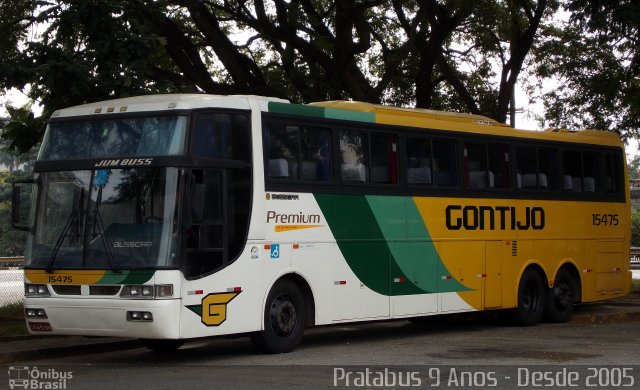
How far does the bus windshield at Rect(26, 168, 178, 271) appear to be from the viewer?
13.9 metres

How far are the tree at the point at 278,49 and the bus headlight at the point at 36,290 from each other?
11.5 feet

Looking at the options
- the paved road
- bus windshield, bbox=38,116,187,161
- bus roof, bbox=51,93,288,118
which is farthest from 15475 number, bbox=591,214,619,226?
bus windshield, bbox=38,116,187,161

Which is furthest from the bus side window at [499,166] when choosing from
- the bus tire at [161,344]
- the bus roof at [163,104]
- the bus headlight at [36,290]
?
the bus headlight at [36,290]

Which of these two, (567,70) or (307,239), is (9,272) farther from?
(307,239)

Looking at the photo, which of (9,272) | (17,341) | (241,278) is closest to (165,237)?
(241,278)

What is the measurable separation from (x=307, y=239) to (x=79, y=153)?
342 centimetres

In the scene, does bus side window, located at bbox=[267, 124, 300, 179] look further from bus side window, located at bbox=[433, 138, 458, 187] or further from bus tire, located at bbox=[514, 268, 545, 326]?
bus tire, located at bbox=[514, 268, 545, 326]

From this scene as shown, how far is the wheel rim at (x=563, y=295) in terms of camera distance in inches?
839

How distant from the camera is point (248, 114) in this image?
15.0 m

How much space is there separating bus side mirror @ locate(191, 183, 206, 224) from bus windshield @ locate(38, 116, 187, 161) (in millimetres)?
501

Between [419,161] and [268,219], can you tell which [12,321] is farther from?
[419,161]

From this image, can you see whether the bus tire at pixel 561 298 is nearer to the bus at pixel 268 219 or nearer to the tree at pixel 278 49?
the bus at pixel 268 219

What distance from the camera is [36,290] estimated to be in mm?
14516

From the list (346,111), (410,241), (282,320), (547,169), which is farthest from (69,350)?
(547,169)
